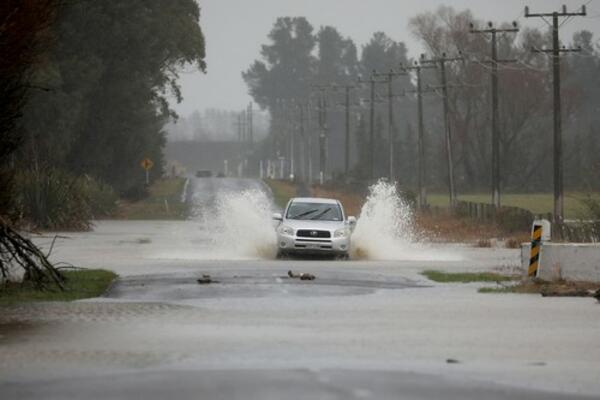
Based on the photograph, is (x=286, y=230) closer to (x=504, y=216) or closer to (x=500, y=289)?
(x=500, y=289)

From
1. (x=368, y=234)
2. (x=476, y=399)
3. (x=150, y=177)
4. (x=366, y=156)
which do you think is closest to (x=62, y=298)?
(x=476, y=399)

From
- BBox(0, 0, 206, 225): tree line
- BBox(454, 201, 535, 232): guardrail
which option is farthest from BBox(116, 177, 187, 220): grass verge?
BBox(454, 201, 535, 232): guardrail

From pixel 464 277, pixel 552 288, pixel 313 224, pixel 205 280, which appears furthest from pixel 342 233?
pixel 552 288

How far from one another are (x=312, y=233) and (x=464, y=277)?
8805 millimetres

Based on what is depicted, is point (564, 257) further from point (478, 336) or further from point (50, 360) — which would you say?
point (50, 360)

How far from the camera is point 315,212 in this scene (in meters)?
41.9

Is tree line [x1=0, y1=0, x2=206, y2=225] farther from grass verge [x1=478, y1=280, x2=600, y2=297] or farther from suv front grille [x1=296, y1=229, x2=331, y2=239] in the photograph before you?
grass verge [x1=478, y1=280, x2=600, y2=297]

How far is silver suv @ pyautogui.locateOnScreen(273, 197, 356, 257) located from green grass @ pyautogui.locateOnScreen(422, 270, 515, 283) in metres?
6.65

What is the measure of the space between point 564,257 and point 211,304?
7.83 m

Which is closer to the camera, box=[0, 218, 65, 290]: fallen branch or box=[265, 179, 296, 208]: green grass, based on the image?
box=[0, 218, 65, 290]: fallen branch

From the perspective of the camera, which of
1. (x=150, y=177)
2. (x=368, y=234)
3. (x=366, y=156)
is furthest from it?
(x=366, y=156)

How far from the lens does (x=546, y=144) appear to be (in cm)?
13888

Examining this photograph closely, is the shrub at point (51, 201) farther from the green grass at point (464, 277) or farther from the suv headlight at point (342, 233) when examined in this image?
the green grass at point (464, 277)

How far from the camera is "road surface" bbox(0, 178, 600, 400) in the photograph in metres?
14.7
